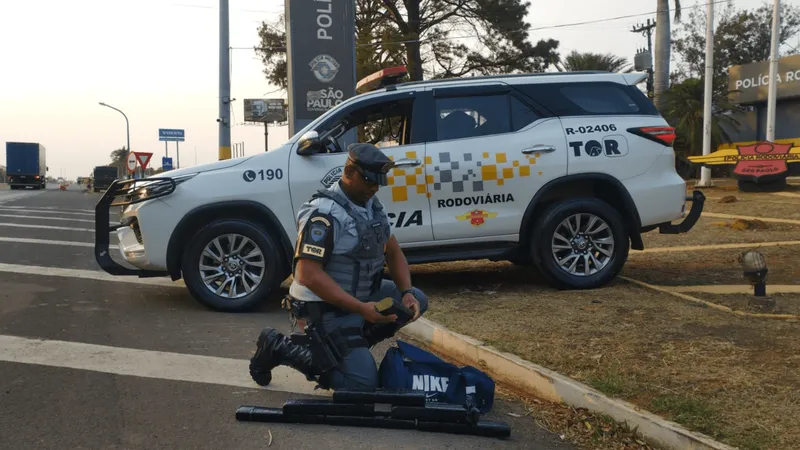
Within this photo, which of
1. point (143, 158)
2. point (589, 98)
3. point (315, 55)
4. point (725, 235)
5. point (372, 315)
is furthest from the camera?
point (143, 158)

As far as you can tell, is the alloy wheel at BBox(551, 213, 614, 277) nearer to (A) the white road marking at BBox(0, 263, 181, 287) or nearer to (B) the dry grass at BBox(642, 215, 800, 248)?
(B) the dry grass at BBox(642, 215, 800, 248)

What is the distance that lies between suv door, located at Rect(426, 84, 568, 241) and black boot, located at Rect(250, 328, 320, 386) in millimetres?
2782

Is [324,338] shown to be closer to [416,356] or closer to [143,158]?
[416,356]

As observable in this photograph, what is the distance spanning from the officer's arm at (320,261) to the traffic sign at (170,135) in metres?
28.8

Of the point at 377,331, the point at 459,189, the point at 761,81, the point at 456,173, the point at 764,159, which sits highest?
the point at 761,81

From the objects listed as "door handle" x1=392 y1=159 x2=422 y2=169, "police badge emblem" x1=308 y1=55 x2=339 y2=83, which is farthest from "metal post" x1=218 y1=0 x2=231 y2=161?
"door handle" x1=392 y1=159 x2=422 y2=169

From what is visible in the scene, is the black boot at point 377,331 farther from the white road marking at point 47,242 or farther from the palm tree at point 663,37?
the palm tree at point 663,37

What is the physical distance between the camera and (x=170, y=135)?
30797 mm

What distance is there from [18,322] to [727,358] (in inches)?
208

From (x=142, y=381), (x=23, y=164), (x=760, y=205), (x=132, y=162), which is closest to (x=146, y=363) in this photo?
(x=142, y=381)

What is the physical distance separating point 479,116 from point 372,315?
3583mm

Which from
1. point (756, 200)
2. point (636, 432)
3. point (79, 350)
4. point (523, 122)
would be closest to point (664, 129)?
point (523, 122)

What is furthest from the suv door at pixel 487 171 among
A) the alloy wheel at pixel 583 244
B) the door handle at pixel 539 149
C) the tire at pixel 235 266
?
the tire at pixel 235 266

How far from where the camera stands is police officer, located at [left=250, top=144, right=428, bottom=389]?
3.69m
